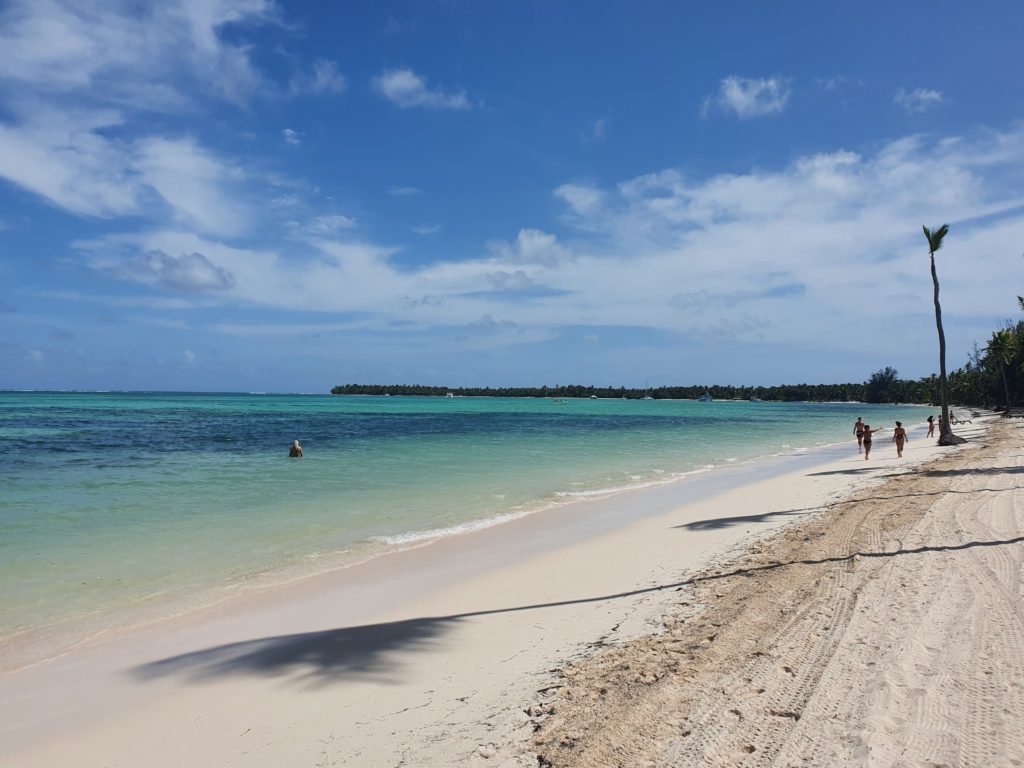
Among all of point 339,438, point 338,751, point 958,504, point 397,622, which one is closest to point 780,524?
point 958,504

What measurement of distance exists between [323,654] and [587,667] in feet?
7.60

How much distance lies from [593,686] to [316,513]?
911 cm

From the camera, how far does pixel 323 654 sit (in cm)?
525

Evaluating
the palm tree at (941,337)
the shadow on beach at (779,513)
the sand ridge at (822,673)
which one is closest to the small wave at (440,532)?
the shadow on beach at (779,513)

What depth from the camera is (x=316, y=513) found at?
12078 mm

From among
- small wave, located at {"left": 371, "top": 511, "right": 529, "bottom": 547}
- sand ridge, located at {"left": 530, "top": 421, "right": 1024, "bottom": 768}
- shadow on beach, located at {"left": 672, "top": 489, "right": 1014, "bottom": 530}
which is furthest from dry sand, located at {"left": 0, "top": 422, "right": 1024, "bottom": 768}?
shadow on beach, located at {"left": 672, "top": 489, "right": 1014, "bottom": 530}

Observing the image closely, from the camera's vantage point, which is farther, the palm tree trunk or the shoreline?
the palm tree trunk

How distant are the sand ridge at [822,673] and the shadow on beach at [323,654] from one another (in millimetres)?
1606

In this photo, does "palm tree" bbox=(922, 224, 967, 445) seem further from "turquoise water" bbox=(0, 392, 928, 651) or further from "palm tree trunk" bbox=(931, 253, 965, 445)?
"turquoise water" bbox=(0, 392, 928, 651)

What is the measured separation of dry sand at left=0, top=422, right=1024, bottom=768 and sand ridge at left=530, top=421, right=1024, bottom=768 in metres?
0.02

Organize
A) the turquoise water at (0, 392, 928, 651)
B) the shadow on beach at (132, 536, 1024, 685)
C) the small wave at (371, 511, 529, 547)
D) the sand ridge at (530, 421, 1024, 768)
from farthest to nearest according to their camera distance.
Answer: the small wave at (371, 511, 529, 547) < the turquoise water at (0, 392, 928, 651) < the shadow on beach at (132, 536, 1024, 685) < the sand ridge at (530, 421, 1024, 768)

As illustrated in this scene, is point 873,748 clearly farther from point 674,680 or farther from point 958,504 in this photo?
point 958,504

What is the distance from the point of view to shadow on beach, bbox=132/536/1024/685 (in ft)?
16.1

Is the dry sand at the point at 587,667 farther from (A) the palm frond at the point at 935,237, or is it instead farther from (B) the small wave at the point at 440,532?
(A) the palm frond at the point at 935,237
